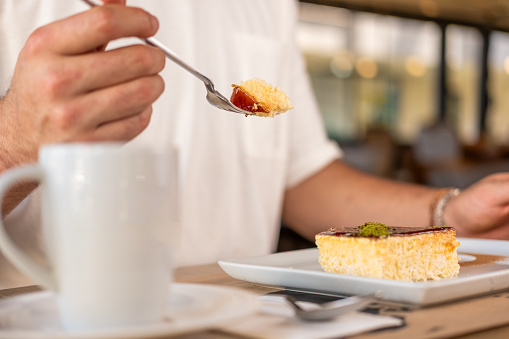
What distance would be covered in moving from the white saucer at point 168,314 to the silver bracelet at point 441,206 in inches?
27.1

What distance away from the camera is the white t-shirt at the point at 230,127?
1327 millimetres

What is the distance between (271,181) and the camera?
1479 millimetres

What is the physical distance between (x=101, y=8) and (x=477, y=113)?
31.9 feet

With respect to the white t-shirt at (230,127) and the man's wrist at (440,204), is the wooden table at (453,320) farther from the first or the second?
the white t-shirt at (230,127)

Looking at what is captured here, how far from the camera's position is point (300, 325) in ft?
1.61

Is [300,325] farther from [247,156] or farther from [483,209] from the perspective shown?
[247,156]

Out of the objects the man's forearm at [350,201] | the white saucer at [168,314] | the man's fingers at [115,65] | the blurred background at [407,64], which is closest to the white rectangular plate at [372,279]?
the white saucer at [168,314]

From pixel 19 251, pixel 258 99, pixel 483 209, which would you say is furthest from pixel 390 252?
pixel 483 209

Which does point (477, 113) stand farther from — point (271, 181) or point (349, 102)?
point (271, 181)

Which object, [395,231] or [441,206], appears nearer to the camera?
[395,231]

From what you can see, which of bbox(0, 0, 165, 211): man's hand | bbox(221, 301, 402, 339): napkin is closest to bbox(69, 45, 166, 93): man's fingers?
bbox(0, 0, 165, 211): man's hand

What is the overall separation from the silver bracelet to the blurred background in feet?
23.0

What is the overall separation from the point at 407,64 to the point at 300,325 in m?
9.40

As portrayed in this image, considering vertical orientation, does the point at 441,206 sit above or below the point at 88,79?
below
